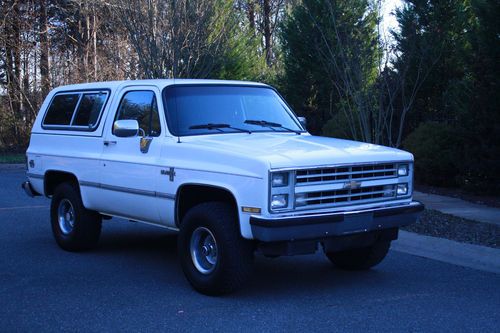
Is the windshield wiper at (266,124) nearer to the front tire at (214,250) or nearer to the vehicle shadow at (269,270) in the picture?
the front tire at (214,250)

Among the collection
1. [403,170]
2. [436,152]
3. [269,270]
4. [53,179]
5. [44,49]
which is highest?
[44,49]

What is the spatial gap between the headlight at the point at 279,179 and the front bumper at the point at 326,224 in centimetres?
30

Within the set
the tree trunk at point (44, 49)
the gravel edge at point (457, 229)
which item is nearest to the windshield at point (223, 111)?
the gravel edge at point (457, 229)

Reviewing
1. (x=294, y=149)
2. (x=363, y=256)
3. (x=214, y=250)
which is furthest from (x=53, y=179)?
(x=363, y=256)

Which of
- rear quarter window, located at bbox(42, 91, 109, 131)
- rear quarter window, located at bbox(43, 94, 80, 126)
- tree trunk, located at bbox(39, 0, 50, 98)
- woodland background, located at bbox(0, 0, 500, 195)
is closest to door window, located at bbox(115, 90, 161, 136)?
rear quarter window, located at bbox(42, 91, 109, 131)

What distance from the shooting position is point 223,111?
7.79m

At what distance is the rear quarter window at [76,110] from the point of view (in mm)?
8633

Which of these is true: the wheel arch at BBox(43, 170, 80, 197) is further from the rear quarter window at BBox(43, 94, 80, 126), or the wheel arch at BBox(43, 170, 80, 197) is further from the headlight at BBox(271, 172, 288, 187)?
the headlight at BBox(271, 172, 288, 187)

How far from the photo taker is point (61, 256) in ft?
28.6

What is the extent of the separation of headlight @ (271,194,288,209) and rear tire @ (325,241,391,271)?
1689mm

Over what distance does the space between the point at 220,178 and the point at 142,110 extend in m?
1.81

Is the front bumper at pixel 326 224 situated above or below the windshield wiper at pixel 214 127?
below

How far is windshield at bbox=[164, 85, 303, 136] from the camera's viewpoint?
24.7 feet

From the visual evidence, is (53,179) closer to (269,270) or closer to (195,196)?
(195,196)
